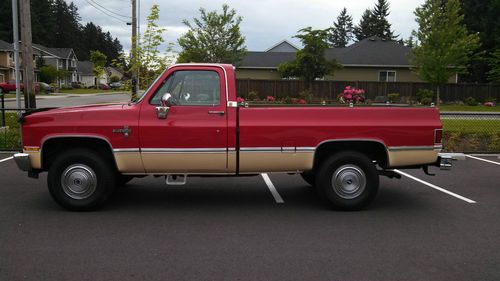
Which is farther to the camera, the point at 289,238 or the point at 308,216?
the point at 308,216

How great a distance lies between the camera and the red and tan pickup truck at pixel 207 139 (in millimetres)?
6406

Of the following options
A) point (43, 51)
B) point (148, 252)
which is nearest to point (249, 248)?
point (148, 252)

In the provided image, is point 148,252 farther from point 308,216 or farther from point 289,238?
point 308,216

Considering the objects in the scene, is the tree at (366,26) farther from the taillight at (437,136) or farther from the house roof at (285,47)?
the taillight at (437,136)

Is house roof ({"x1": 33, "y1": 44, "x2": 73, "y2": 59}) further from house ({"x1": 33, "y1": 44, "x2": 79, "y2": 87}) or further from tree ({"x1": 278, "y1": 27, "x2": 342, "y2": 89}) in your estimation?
tree ({"x1": 278, "y1": 27, "x2": 342, "y2": 89})

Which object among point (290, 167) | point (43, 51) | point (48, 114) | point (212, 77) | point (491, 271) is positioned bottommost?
point (491, 271)

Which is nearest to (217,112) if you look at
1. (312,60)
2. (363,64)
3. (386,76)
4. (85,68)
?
(312,60)

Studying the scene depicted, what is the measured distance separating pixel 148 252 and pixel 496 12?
173ft

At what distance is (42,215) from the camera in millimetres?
6395

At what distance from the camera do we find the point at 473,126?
1530 centimetres

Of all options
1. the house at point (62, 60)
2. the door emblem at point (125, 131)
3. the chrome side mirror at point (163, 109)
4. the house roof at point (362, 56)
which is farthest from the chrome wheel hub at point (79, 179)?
the house at point (62, 60)

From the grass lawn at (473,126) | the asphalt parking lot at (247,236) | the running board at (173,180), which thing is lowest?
the asphalt parking lot at (247,236)

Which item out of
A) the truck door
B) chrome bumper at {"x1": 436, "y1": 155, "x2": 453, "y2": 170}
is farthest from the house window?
the truck door

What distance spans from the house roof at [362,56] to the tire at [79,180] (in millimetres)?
33656
